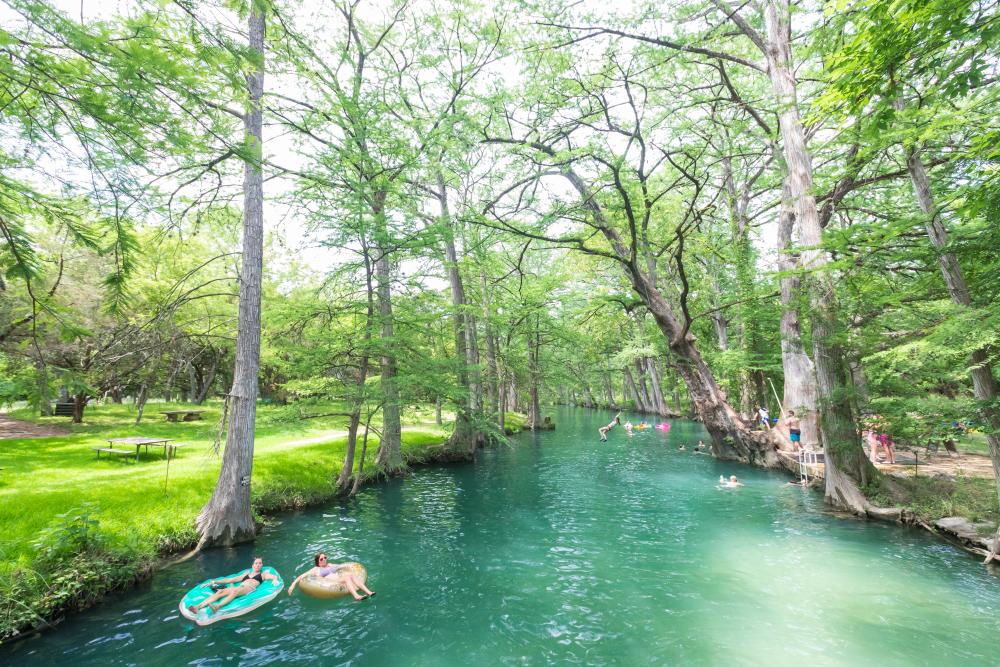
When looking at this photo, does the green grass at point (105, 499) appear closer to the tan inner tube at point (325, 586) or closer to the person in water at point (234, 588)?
the person in water at point (234, 588)

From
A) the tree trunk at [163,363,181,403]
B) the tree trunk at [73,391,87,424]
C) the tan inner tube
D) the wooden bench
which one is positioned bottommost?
the tan inner tube

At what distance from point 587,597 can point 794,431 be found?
1427 cm

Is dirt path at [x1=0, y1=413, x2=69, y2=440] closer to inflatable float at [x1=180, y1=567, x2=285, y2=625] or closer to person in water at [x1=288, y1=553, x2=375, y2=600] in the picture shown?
inflatable float at [x1=180, y1=567, x2=285, y2=625]

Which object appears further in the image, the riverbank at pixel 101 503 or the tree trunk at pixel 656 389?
the tree trunk at pixel 656 389

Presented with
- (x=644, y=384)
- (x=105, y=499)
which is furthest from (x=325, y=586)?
(x=644, y=384)

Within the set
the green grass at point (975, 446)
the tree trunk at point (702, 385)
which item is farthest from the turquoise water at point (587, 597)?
the green grass at point (975, 446)

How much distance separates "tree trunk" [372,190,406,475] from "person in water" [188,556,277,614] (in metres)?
6.02

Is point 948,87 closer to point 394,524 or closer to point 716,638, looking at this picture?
point 716,638

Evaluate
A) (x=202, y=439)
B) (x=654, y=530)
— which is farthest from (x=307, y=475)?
(x=654, y=530)

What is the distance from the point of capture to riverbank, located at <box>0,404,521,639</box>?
705 cm

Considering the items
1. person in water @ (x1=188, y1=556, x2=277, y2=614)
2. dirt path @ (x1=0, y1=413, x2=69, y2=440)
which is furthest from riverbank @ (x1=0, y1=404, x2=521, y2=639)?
person in water @ (x1=188, y1=556, x2=277, y2=614)

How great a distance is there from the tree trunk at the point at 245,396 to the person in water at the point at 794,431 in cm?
1891

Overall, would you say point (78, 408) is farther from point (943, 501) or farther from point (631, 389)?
point (631, 389)

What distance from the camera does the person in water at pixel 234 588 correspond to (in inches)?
282
